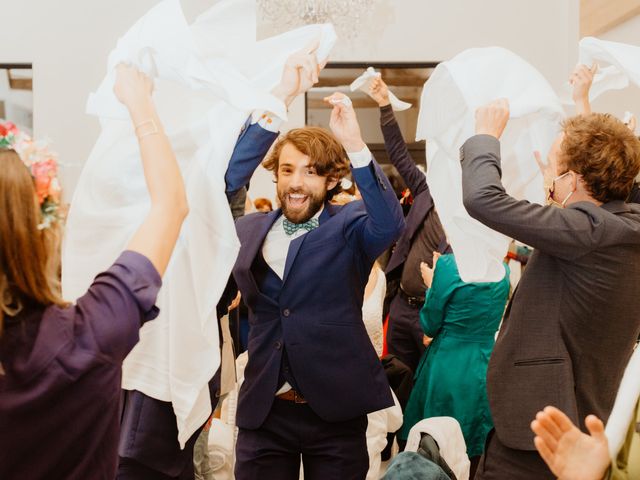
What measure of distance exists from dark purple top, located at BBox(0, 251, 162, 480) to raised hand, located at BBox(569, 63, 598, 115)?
1779 millimetres

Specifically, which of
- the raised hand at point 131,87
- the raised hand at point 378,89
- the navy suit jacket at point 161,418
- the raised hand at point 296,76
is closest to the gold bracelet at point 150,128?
the raised hand at point 131,87

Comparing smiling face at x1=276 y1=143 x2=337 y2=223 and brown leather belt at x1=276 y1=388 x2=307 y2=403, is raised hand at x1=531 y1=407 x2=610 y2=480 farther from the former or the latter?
smiling face at x1=276 y1=143 x2=337 y2=223

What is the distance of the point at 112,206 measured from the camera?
2006 mm

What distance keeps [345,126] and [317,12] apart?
13.1ft

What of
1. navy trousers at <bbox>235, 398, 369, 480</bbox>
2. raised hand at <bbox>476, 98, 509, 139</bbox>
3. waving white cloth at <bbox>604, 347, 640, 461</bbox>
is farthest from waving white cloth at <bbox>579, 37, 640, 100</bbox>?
navy trousers at <bbox>235, 398, 369, 480</bbox>

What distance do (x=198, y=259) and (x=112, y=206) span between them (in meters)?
0.28

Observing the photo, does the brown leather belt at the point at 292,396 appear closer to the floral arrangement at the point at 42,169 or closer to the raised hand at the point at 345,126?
the raised hand at the point at 345,126

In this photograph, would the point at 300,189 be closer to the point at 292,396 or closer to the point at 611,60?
the point at 292,396

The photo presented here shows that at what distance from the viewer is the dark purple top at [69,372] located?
45.6 inches

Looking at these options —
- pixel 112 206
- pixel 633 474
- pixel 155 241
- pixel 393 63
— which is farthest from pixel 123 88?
pixel 393 63

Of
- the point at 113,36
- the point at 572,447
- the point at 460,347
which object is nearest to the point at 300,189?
the point at 460,347

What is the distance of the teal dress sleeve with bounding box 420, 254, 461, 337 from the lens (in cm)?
319

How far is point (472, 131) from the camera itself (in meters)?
2.40

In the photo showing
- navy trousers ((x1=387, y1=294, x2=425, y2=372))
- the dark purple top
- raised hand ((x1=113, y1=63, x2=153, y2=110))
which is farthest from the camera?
navy trousers ((x1=387, y1=294, x2=425, y2=372))
